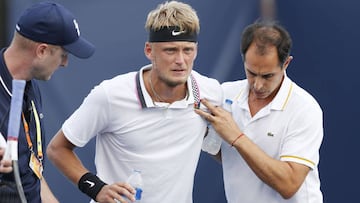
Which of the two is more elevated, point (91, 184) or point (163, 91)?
point (163, 91)

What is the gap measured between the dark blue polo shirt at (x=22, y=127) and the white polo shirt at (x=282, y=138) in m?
0.89

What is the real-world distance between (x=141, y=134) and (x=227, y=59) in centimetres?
157

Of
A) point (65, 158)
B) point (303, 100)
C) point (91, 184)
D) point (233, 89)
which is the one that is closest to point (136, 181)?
point (91, 184)

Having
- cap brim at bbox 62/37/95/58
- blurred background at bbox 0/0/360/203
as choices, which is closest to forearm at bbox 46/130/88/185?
cap brim at bbox 62/37/95/58

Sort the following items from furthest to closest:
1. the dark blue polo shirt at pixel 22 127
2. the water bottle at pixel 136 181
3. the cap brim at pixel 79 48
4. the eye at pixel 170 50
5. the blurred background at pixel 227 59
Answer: the blurred background at pixel 227 59
the eye at pixel 170 50
the water bottle at pixel 136 181
the cap brim at pixel 79 48
the dark blue polo shirt at pixel 22 127

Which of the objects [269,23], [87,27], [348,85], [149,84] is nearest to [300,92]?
[269,23]

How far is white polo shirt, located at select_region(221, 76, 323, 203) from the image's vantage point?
13.5 ft

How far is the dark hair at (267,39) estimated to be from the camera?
4121 mm

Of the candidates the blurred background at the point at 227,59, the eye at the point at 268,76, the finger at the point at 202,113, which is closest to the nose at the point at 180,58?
the finger at the point at 202,113

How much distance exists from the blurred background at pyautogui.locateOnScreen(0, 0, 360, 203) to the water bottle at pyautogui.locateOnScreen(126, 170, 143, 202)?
1501 mm

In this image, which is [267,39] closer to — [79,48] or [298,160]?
[298,160]

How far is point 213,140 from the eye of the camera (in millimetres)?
4316

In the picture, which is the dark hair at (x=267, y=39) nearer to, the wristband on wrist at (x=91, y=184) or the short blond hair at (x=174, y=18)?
the short blond hair at (x=174, y=18)

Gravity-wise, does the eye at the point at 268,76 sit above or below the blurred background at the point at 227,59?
above
